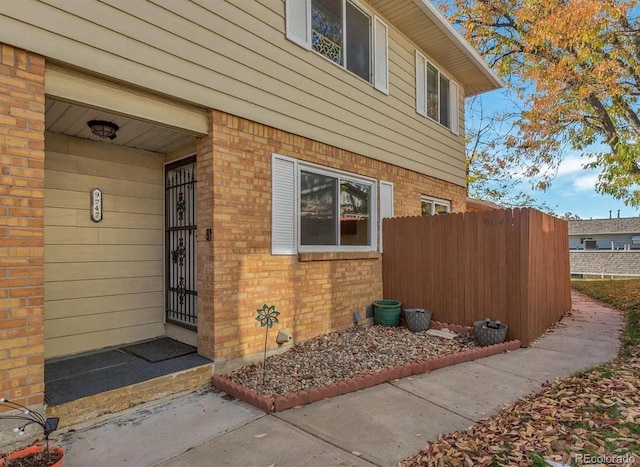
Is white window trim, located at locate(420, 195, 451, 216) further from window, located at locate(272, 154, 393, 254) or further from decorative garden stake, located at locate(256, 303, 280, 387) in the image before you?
decorative garden stake, located at locate(256, 303, 280, 387)

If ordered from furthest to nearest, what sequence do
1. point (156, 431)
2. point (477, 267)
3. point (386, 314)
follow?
point (386, 314)
point (477, 267)
point (156, 431)

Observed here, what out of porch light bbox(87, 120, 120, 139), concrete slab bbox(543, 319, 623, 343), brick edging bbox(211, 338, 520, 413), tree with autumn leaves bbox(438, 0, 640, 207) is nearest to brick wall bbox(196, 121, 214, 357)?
brick edging bbox(211, 338, 520, 413)

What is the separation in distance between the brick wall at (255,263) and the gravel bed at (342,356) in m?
0.25

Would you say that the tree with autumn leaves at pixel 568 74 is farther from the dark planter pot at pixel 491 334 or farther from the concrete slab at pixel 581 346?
the dark planter pot at pixel 491 334

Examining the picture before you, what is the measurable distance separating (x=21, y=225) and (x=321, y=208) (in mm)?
3721

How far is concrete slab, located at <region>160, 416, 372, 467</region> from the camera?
2652mm

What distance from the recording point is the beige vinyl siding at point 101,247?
4.23 meters

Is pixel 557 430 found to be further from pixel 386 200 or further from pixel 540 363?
pixel 386 200

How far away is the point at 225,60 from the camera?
14.2ft

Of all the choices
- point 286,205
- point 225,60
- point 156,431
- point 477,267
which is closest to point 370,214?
point 477,267

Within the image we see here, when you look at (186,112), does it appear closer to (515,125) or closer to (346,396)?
(346,396)

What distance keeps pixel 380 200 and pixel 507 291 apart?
2.63 meters

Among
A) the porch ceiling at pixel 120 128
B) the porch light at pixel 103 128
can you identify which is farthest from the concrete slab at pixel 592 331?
the porch light at pixel 103 128

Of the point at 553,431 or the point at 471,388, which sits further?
the point at 471,388
